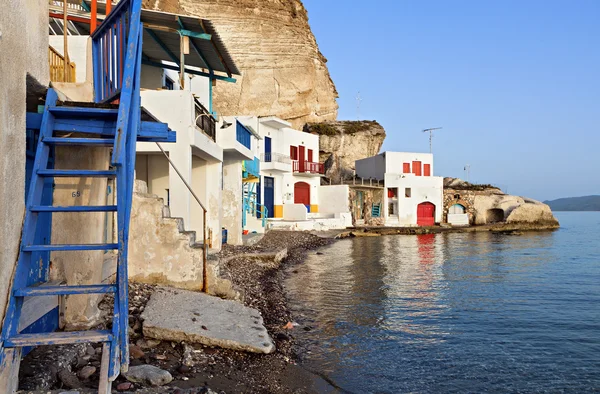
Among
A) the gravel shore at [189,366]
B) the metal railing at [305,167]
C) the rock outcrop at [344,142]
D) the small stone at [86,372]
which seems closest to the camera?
the gravel shore at [189,366]

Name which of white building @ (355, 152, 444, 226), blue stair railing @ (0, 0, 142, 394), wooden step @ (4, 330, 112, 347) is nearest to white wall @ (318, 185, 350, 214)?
white building @ (355, 152, 444, 226)

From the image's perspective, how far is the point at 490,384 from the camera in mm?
7965

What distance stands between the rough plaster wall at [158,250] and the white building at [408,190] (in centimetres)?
4299

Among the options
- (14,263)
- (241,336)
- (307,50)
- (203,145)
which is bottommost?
(241,336)

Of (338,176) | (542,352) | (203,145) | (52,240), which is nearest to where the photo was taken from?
(52,240)

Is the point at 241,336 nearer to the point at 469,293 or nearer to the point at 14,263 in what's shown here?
the point at 14,263

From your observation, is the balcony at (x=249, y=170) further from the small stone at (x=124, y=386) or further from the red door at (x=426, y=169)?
the red door at (x=426, y=169)

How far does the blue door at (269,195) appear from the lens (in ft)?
134

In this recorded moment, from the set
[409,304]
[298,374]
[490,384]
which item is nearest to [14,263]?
[298,374]

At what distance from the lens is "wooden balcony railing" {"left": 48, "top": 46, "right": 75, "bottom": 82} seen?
20.8 feet

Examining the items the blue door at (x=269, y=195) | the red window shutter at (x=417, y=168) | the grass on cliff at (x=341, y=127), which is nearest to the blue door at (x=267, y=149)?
the blue door at (x=269, y=195)

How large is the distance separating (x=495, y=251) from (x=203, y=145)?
76.3 ft

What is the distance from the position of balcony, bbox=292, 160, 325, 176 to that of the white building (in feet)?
29.7

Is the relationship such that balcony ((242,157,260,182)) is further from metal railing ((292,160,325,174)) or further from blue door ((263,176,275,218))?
metal railing ((292,160,325,174))
